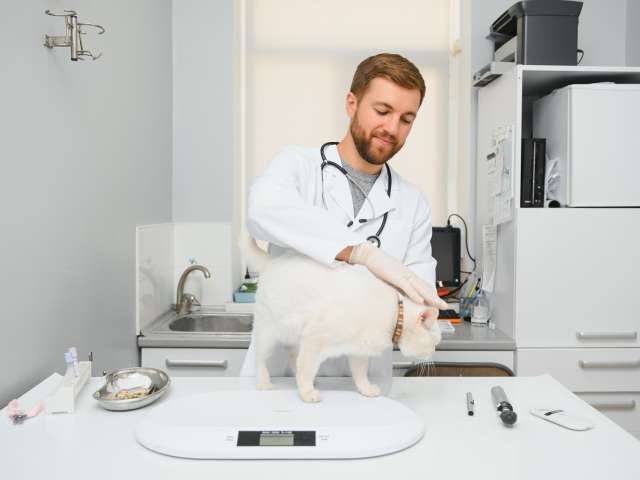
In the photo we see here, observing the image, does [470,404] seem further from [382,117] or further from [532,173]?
[532,173]

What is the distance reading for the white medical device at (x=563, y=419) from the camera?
1.10 meters

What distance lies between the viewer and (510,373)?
87.4 inches

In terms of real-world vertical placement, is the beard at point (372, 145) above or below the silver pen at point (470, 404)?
above

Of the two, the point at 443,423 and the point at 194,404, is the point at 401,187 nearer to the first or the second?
the point at 443,423

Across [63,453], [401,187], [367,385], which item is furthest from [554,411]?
[63,453]

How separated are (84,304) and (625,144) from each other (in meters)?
2.05

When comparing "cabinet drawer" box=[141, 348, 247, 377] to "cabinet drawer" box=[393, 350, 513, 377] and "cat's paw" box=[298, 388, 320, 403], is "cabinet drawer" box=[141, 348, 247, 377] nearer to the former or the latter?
"cabinet drawer" box=[393, 350, 513, 377]

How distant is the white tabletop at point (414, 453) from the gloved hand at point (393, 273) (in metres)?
0.25

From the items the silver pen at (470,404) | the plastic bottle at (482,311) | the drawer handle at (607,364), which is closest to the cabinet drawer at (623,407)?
the drawer handle at (607,364)

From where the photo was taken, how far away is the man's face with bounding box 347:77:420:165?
1.28m

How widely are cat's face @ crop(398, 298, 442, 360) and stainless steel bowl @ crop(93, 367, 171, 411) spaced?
21.7 inches

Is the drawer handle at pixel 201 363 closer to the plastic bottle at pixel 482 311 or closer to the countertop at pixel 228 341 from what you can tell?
the countertop at pixel 228 341

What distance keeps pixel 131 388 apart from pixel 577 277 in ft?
5.64

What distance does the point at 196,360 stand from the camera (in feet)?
7.35
